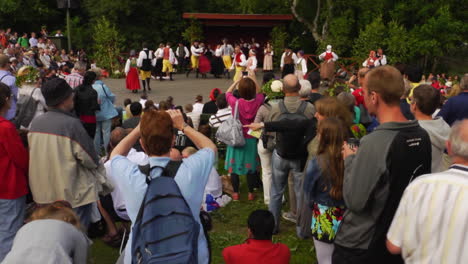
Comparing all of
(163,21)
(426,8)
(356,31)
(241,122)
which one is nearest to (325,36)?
(356,31)

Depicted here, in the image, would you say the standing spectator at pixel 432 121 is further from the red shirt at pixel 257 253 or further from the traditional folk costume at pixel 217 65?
the traditional folk costume at pixel 217 65

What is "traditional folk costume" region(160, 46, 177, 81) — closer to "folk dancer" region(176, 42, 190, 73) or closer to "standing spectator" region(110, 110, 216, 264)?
"folk dancer" region(176, 42, 190, 73)

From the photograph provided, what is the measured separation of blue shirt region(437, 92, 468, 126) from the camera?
521 centimetres

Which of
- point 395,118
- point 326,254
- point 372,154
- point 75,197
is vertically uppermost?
point 395,118

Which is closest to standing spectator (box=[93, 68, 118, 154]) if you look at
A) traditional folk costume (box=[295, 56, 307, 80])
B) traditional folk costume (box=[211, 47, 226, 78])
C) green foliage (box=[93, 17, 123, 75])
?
traditional folk costume (box=[295, 56, 307, 80])

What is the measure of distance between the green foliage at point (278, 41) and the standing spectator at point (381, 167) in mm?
23199

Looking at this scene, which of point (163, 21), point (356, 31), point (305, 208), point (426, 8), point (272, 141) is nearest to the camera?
point (305, 208)

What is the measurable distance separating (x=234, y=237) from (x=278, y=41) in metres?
21.3

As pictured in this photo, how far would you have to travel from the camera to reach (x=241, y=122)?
245 inches

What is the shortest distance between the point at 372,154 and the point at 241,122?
3.64m

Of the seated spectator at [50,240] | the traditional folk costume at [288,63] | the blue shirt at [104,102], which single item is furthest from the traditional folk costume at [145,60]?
the seated spectator at [50,240]

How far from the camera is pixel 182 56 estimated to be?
880 inches

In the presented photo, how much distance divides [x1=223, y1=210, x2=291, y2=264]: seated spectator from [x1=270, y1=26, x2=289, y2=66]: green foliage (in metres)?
22.6

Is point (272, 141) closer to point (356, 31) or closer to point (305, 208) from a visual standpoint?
point (305, 208)
